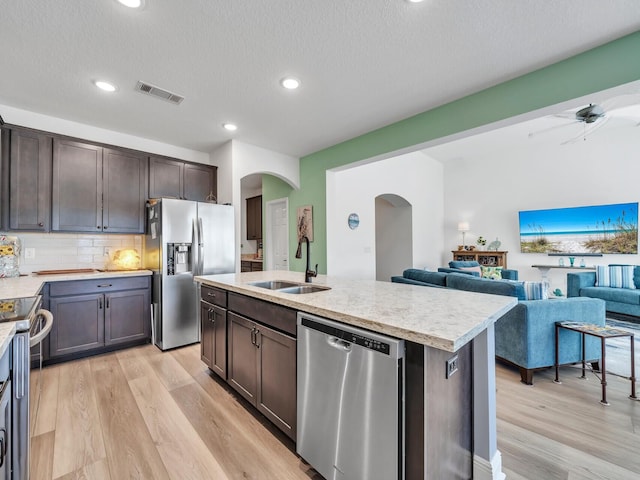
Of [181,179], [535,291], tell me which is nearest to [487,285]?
[535,291]

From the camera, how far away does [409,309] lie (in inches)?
57.6

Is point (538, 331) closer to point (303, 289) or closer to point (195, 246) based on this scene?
point (303, 289)

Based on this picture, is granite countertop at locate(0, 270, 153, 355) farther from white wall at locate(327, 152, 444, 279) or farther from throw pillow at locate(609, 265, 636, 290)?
throw pillow at locate(609, 265, 636, 290)

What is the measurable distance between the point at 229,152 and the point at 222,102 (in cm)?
121

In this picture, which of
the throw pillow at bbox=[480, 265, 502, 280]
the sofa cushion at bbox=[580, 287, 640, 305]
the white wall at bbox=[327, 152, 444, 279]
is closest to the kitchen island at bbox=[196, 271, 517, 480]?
the white wall at bbox=[327, 152, 444, 279]

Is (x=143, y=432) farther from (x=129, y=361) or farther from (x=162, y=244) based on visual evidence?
(x=162, y=244)

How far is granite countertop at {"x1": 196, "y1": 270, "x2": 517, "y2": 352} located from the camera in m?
1.10

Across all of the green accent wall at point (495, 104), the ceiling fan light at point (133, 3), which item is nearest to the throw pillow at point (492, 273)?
the green accent wall at point (495, 104)

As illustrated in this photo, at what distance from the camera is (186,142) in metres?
4.07

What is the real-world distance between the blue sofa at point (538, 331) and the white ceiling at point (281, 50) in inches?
79.3

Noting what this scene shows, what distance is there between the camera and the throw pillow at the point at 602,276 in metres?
5.06

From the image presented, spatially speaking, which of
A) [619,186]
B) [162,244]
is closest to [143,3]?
[162,244]

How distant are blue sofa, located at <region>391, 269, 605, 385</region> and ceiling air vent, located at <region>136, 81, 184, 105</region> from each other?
144 inches

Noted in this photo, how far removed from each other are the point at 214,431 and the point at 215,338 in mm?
784
